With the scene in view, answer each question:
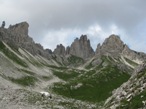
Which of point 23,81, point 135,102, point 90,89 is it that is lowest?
point 135,102

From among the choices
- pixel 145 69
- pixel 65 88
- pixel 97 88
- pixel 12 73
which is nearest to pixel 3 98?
pixel 145 69

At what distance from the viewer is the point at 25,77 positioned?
15562 cm

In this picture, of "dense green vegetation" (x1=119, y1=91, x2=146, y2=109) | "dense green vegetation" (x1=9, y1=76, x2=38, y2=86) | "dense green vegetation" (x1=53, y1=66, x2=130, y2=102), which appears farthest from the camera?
"dense green vegetation" (x1=53, y1=66, x2=130, y2=102)

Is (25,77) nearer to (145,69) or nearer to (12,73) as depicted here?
(12,73)

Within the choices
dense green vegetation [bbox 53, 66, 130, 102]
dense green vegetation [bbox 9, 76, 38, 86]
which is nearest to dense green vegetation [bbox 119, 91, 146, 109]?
dense green vegetation [bbox 9, 76, 38, 86]

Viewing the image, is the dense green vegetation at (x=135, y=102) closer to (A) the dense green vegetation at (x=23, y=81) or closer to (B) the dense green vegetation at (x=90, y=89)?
(A) the dense green vegetation at (x=23, y=81)

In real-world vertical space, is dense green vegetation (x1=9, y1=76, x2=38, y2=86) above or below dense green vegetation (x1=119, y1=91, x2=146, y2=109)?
above

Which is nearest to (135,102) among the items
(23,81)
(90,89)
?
(23,81)

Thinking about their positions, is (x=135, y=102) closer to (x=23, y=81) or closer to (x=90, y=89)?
(x=23, y=81)

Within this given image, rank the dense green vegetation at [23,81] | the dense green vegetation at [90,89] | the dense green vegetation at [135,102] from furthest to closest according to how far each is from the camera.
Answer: the dense green vegetation at [90,89] → the dense green vegetation at [23,81] → the dense green vegetation at [135,102]

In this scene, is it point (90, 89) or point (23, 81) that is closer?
point (23, 81)

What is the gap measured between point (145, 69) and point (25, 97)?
31572mm

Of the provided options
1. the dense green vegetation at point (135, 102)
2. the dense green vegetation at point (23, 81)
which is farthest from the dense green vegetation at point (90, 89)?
the dense green vegetation at point (135, 102)

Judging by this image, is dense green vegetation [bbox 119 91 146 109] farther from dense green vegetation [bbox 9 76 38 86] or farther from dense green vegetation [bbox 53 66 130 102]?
dense green vegetation [bbox 53 66 130 102]
